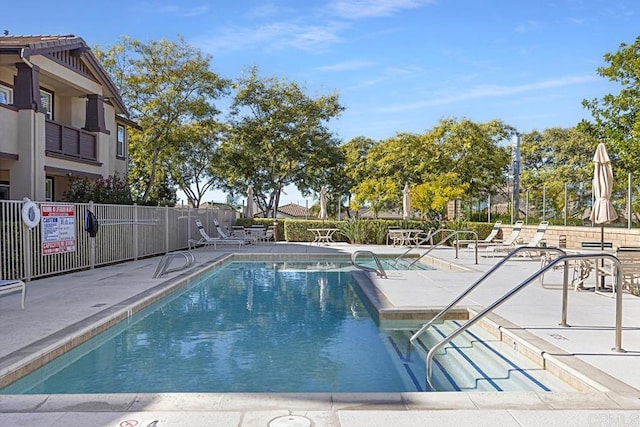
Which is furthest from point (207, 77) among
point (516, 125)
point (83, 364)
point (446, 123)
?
point (83, 364)

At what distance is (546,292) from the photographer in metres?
9.48

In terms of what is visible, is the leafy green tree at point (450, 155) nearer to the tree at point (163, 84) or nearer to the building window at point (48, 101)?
the tree at point (163, 84)

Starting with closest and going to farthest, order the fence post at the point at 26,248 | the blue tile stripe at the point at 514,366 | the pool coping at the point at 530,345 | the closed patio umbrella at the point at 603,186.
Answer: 1. the pool coping at the point at 530,345
2. the blue tile stripe at the point at 514,366
3. the closed patio umbrella at the point at 603,186
4. the fence post at the point at 26,248

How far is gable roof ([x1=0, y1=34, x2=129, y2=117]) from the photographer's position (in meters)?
13.7

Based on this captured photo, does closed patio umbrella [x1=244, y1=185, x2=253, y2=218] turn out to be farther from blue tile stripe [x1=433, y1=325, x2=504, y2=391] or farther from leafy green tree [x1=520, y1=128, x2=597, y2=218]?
blue tile stripe [x1=433, y1=325, x2=504, y2=391]

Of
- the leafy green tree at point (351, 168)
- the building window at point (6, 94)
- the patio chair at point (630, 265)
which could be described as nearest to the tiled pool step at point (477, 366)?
the patio chair at point (630, 265)

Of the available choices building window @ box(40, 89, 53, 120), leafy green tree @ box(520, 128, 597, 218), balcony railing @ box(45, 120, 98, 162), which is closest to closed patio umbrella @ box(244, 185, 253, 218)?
balcony railing @ box(45, 120, 98, 162)

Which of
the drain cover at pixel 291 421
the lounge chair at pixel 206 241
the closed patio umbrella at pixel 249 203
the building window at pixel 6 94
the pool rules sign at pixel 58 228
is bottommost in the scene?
the drain cover at pixel 291 421

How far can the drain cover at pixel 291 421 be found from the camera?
11.7ft

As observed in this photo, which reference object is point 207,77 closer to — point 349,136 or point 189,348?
point 349,136

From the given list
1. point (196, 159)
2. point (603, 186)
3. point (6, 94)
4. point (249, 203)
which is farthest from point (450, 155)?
point (6, 94)

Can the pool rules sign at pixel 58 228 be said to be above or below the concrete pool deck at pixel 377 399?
above

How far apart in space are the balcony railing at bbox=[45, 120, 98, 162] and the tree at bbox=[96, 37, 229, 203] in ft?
31.1

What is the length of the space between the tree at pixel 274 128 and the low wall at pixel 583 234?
16.1m
